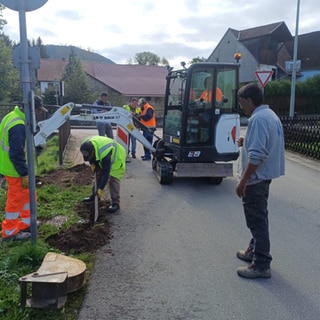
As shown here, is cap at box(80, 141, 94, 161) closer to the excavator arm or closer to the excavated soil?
the excavated soil

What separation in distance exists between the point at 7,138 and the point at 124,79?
42.0 metres

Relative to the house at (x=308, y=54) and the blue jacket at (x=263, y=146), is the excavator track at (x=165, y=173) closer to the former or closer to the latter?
the blue jacket at (x=263, y=146)

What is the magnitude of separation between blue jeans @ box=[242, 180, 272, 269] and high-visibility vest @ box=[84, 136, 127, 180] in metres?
2.37

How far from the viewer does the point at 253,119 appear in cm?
364

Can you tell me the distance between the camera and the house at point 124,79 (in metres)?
42.2

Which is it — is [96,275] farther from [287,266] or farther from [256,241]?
[287,266]

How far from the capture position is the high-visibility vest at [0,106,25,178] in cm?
447

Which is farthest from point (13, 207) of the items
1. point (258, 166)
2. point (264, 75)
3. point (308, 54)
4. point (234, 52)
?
point (308, 54)

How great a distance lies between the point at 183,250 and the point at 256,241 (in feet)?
3.43

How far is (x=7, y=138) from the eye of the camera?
453 cm

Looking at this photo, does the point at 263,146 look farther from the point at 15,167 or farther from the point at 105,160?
the point at 15,167

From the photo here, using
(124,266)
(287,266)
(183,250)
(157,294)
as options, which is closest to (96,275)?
(124,266)

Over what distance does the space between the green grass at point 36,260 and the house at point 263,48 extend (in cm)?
3700

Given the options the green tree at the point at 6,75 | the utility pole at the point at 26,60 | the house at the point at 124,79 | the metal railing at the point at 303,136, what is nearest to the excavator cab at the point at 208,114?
the utility pole at the point at 26,60
